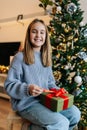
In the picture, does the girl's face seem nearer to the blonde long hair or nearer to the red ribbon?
the blonde long hair

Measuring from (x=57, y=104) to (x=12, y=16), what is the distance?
348 cm

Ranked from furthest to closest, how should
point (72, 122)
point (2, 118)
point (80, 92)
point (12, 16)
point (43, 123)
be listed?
point (12, 16) < point (2, 118) < point (80, 92) < point (72, 122) < point (43, 123)

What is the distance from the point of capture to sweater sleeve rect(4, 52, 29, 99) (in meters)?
1.40

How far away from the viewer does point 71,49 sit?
207cm

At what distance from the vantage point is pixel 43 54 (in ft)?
5.43

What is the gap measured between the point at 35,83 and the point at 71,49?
695 millimetres

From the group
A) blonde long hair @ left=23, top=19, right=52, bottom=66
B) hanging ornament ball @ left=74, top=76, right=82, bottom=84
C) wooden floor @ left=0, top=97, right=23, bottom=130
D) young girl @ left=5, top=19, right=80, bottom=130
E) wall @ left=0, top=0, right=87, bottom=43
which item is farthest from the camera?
wall @ left=0, top=0, right=87, bottom=43

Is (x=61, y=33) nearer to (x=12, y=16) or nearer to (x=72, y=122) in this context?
(x=72, y=122)

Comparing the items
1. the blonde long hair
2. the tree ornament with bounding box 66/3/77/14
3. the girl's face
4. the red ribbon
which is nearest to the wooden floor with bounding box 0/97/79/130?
the red ribbon

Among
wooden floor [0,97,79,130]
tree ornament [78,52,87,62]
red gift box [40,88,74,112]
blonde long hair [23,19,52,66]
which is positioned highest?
blonde long hair [23,19,52,66]

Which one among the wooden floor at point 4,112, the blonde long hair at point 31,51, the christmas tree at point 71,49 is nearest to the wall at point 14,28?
the wooden floor at point 4,112

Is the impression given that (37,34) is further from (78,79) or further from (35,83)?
(78,79)

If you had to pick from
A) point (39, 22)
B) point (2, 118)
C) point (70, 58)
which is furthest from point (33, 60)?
point (2, 118)

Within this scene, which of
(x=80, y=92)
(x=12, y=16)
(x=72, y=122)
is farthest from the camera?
(x=12, y=16)
